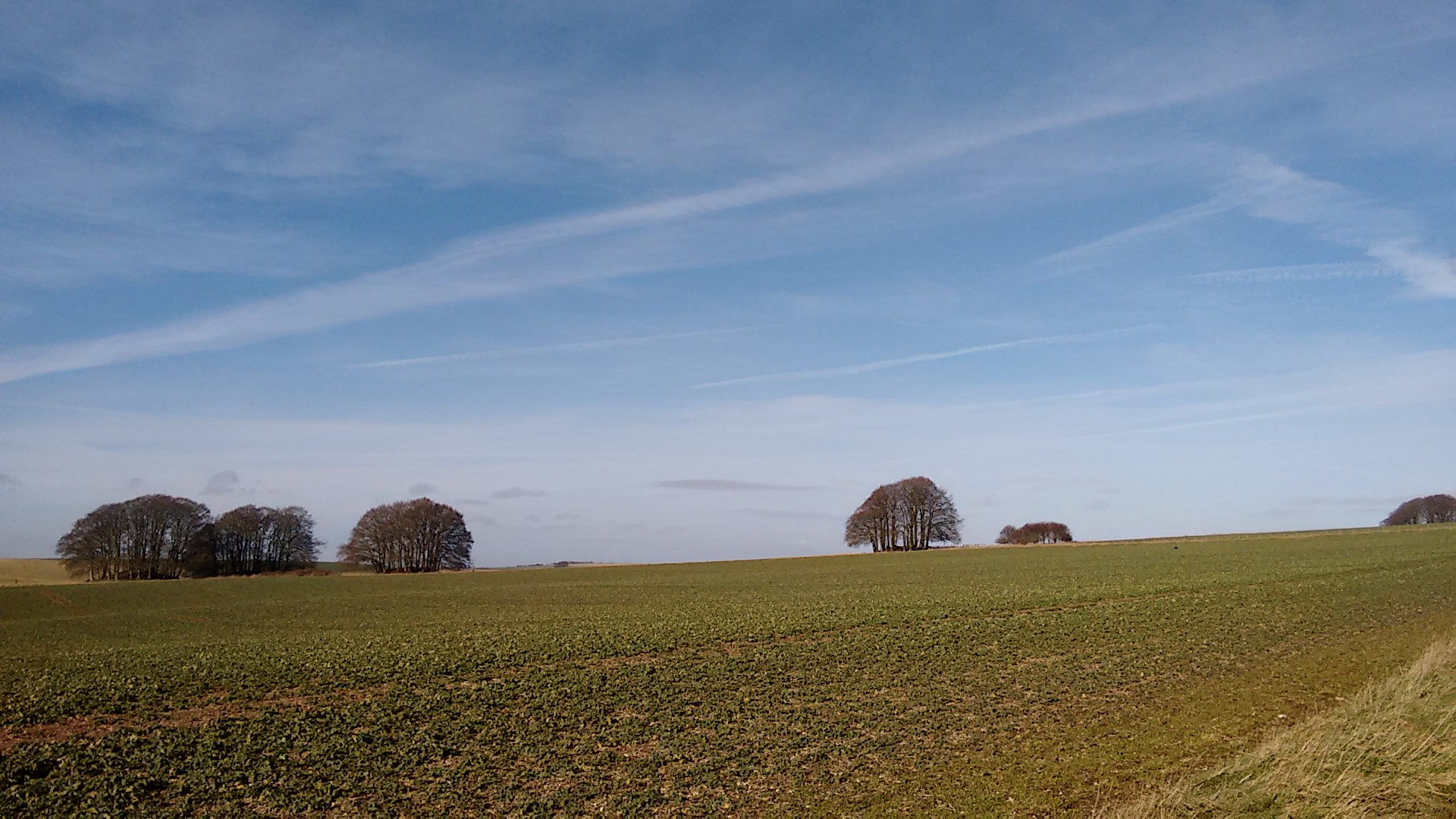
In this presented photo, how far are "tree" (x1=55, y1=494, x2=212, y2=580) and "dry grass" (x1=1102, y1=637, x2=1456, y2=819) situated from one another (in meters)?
110

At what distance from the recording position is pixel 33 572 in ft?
340

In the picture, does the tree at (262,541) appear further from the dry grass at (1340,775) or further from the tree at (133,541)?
the dry grass at (1340,775)

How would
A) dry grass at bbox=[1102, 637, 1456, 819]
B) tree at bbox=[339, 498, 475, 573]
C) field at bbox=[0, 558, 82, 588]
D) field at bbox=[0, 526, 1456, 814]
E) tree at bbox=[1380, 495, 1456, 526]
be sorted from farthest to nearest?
tree at bbox=[1380, 495, 1456, 526] → tree at bbox=[339, 498, 475, 573] → field at bbox=[0, 558, 82, 588] → field at bbox=[0, 526, 1456, 814] → dry grass at bbox=[1102, 637, 1456, 819]

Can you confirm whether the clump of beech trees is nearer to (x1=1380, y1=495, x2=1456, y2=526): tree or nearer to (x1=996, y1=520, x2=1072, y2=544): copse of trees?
(x1=996, y1=520, x2=1072, y2=544): copse of trees

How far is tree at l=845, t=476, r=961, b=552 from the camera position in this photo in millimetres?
121688

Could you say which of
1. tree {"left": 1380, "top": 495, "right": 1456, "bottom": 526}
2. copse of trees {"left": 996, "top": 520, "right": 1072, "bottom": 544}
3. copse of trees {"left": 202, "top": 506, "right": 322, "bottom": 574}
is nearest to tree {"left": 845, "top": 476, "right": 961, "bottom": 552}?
copse of trees {"left": 996, "top": 520, "right": 1072, "bottom": 544}

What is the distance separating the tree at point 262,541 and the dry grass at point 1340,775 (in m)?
119

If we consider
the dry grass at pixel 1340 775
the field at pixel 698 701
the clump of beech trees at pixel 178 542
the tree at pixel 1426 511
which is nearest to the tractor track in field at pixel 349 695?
the field at pixel 698 701

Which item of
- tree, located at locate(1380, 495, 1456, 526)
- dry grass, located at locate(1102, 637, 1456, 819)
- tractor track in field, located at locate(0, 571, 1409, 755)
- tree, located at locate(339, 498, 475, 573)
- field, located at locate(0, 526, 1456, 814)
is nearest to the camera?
dry grass, located at locate(1102, 637, 1456, 819)

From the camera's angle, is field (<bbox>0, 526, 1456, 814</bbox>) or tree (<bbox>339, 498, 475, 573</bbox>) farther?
tree (<bbox>339, 498, 475, 573</bbox>)

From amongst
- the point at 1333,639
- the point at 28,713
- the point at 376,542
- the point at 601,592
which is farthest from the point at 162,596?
the point at 1333,639

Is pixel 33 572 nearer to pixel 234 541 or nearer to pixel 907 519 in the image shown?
pixel 234 541

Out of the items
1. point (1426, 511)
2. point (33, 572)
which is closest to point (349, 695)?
point (33, 572)

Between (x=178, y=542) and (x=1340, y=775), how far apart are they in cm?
11698
